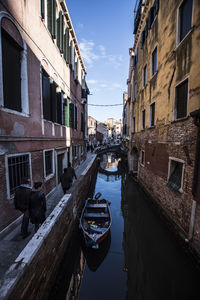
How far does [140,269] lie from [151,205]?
13.4 feet

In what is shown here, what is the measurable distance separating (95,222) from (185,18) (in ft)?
29.7

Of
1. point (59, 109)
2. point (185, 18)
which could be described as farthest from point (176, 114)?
point (59, 109)

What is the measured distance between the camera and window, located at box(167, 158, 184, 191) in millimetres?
5633

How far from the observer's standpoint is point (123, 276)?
4.57m

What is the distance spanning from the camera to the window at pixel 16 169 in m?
4.15

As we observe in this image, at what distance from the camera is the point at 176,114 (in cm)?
605

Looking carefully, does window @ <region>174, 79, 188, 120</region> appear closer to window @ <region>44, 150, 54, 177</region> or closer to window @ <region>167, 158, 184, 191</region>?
window @ <region>167, 158, 184, 191</region>

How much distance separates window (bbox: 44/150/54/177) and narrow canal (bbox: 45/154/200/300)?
307cm

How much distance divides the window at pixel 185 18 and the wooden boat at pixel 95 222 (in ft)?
26.8

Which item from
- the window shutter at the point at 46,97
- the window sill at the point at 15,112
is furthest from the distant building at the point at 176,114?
the window shutter at the point at 46,97

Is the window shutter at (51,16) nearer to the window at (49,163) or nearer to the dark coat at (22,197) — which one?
the window at (49,163)

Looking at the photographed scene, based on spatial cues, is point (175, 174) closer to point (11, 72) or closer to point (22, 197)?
point (22, 197)

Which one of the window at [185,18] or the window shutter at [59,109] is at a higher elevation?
the window at [185,18]

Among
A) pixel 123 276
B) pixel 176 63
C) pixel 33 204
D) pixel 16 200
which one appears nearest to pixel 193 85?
pixel 176 63
